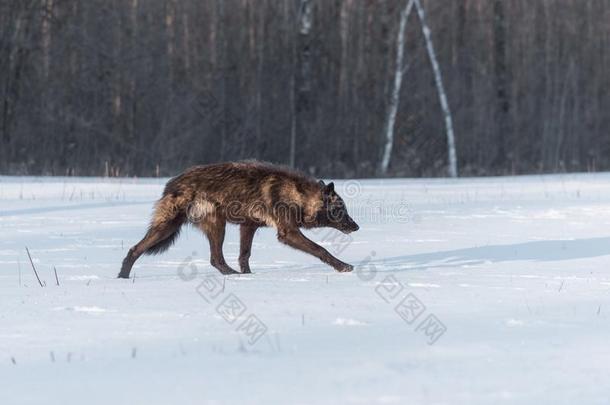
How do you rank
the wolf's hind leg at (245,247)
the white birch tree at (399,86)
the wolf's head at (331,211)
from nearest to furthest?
1. the wolf's hind leg at (245,247)
2. the wolf's head at (331,211)
3. the white birch tree at (399,86)

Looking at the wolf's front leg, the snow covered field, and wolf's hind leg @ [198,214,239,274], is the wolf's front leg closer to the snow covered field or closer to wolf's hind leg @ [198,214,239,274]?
the snow covered field

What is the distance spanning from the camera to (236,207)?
802 centimetres

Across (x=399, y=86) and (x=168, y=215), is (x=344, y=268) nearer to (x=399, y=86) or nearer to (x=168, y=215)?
(x=168, y=215)

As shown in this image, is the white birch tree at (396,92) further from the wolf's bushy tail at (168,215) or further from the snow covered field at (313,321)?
the wolf's bushy tail at (168,215)

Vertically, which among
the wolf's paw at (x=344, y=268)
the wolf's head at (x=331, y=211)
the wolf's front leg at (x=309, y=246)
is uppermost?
the wolf's head at (x=331, y=211)

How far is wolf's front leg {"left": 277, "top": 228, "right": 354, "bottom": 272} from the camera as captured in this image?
Result: 8.00 meters

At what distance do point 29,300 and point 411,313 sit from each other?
239 centimetres

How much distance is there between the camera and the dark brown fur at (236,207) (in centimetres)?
791

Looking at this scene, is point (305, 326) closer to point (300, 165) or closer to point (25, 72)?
point (300, 165)

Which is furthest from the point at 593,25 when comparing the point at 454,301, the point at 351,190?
the point at 454,301

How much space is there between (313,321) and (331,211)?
2.99 m

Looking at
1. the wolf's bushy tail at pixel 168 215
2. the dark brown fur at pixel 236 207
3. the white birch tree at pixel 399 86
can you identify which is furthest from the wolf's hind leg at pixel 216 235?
the white birch tree at pixel 399 86

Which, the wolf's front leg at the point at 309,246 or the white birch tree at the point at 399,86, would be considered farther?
the white birch tree at the point at 399,86

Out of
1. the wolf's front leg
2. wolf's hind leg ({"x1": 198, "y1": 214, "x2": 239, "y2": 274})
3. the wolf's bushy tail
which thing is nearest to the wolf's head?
the wolf's front leg
